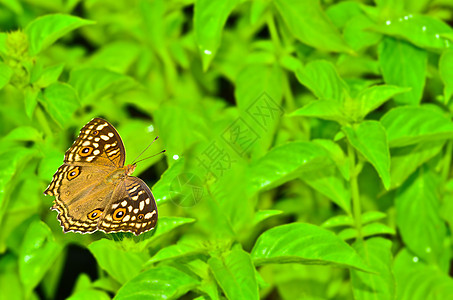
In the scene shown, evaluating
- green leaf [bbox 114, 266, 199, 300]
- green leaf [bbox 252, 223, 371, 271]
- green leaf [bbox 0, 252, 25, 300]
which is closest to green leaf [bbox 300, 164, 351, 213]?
green leaf [bbox 252, 223, 371, 271]

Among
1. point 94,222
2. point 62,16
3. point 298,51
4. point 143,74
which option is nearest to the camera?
point 94,222

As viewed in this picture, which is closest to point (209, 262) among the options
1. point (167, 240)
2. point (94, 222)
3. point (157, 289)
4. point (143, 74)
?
point (157, 289)

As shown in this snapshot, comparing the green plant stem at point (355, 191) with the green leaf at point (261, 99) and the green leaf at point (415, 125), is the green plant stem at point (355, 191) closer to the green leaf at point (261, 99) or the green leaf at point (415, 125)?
the green leaf at point (415, 125)

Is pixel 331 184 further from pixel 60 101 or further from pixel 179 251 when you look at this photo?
pixel 60 101

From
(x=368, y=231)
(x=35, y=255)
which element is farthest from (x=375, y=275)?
(x=35, y=255)

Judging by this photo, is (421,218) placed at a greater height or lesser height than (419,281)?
greater

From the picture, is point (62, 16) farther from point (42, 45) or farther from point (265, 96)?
point (265, 96)
